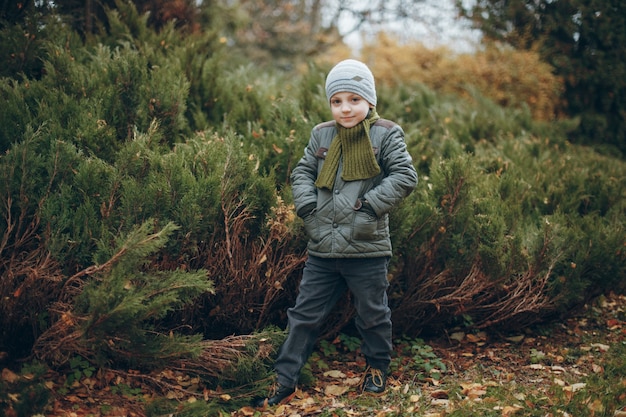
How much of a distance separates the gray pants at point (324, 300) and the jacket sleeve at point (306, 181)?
342 mm

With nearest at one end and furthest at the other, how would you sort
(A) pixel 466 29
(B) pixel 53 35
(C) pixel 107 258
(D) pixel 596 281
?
(C) pixel 107 258
(D) pixel 596 281
(B) pixel 53 35
(A) pixel 466 29

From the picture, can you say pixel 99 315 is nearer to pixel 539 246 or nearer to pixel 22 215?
pixel 22 215

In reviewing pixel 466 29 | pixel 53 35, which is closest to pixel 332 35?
pixel 466 29

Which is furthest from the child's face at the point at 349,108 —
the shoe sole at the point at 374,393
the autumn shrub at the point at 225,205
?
the shoe sole at the point at 374,393

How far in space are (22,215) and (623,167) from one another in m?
6.19

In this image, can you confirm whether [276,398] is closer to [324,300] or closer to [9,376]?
[324,300]

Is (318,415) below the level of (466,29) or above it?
below

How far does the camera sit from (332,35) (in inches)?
679

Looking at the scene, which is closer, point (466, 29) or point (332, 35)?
point (466, 29)

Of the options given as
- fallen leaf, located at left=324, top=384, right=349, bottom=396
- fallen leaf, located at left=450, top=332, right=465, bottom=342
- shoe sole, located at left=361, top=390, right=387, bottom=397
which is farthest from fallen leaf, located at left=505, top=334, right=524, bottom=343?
fallen leaf, located at left=324, top=384, right=349, bottom=396

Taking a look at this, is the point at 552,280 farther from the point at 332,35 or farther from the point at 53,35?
the point at 332,35

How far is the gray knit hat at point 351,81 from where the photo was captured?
3.43 m

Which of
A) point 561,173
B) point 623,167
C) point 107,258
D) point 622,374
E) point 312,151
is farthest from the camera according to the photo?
point 623,167

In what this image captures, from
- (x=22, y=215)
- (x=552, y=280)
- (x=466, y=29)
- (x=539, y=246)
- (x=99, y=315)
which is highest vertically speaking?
(x=466, y=29)
